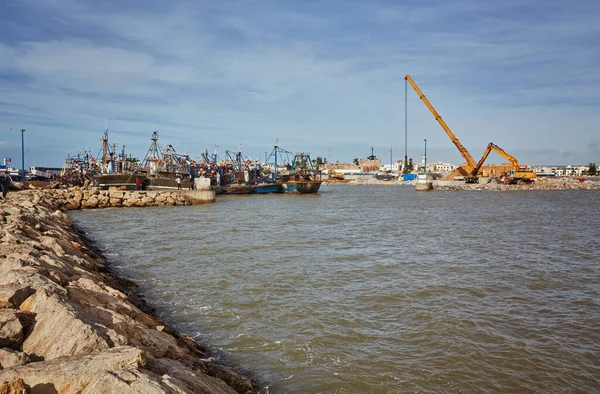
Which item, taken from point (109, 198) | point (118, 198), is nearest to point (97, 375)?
point (109, 198)

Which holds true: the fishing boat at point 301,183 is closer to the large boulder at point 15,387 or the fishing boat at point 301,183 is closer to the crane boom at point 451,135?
the crane boom at point 451,135

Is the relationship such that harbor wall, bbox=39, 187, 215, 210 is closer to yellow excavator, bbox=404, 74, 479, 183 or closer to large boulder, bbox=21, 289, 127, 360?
large boulder, bbox=21, 289, 127, 360

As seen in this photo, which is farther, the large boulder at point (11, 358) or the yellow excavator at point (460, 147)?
the yellow excavator at point (460, 147)

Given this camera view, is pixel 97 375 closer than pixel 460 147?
Yes

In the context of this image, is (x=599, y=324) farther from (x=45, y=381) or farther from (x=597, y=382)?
(x=45, y=381)

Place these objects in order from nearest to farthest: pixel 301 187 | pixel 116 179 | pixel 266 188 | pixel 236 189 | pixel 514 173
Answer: pixel 116 179 → pixel 236 189 → pixel 301 187 → pixel 266 188 → pixel 514 173

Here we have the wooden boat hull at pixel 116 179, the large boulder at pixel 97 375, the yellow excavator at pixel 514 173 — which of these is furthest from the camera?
the yellow excavator at pixel 514 173

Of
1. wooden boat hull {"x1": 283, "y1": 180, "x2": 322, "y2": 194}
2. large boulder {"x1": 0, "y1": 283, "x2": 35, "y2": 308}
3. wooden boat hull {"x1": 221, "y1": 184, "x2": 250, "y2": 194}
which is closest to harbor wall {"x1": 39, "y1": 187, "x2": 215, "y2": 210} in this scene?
wooden boat hull {"x1": 221, "y1": 184, "x2": 250, "y2": 194}

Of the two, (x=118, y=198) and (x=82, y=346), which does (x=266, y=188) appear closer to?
(x=118, y=198)

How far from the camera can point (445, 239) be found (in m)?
17.7

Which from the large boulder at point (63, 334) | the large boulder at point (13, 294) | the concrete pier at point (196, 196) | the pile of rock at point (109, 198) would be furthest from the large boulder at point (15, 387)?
the concrete pier at point (196, 196)

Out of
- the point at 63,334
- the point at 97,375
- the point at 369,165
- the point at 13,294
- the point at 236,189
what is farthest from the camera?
the point at 369,165

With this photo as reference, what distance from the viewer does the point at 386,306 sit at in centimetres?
852

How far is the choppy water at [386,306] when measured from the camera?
5.84 metres
